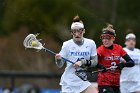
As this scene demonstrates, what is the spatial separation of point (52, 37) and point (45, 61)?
1.69m

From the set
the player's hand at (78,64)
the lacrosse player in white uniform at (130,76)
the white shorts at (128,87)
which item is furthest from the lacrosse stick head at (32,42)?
the white shorts at (128,87)

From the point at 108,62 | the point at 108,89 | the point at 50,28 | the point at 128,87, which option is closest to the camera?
the point at 108,89

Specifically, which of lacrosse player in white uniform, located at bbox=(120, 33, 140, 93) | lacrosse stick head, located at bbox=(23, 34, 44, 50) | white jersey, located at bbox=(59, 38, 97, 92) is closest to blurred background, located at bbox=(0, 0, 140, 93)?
lacrosse player in white uniform, located at bbox=(120, 33, 140, 93)

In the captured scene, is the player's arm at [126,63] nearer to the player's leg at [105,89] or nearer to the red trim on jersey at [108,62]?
the red trim on jersey at [108,62]

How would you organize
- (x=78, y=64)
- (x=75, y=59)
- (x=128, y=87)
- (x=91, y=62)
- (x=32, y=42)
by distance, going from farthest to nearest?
(x=128, y=87) < (x=32, y=42) < (x=91, y=62) < (x=75, y=59) < (x=78, y=64)

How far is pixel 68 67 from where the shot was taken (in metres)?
15.4

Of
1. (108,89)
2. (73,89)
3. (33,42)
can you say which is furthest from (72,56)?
(108,89)

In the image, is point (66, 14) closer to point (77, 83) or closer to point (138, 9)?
point (138, 9)

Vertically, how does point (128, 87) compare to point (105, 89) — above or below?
above

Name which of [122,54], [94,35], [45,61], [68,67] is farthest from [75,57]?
[45,61]

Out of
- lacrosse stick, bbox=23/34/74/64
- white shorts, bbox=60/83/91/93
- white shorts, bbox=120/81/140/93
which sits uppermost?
lacrosse stick, bbox=23/34/74/64

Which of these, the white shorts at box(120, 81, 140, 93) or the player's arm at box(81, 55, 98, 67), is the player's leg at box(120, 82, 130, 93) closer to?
the white shorts at box(120, 81, 140, 93)

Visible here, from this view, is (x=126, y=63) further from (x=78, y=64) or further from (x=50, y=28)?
(x=50, y=28)

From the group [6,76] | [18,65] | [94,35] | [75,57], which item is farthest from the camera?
[18,65]
